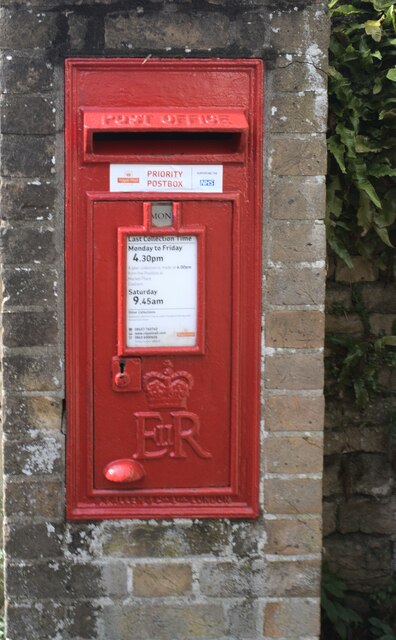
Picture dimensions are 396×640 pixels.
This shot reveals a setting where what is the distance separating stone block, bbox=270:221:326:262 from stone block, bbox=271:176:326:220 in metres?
0.03

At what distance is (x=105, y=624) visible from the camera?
2.08 m

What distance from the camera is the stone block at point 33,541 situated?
2053mm

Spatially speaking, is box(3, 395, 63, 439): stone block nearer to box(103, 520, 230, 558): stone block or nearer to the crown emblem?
the crown emblem

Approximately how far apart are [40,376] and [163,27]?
1.13 m

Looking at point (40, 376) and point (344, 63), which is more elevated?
point (344, 63)

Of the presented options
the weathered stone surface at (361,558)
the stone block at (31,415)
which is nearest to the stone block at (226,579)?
the stone block at (31,415)

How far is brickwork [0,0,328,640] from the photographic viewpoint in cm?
195

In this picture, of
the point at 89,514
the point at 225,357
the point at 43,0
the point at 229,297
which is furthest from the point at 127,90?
the point at 89,514

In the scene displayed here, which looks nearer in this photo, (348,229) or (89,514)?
(89,514)

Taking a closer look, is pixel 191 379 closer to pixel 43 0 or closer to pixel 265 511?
pixel 265 511

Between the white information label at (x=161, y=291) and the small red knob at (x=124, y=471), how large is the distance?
368 mm

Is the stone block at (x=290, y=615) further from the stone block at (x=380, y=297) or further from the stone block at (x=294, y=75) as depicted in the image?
the stone block at (x=294, y=75)

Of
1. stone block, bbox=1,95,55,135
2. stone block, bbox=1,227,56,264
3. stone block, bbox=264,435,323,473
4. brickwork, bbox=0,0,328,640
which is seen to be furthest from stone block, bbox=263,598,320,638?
stone block, bbox=1,95,55,135

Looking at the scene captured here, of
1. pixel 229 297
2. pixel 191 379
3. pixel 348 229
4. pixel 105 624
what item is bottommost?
pixel 105 624
